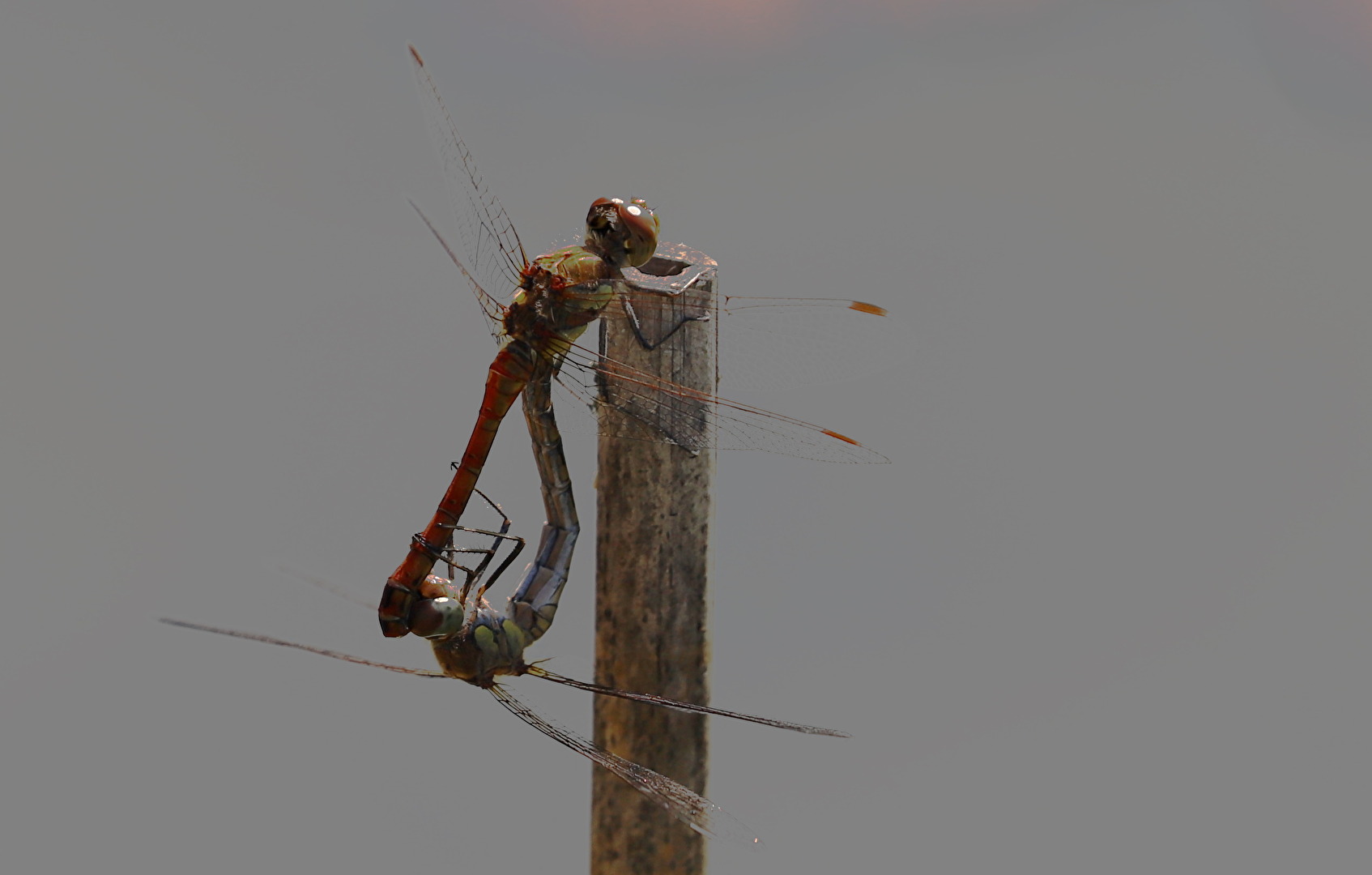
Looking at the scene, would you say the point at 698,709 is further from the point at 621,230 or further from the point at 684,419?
the point at 621,230

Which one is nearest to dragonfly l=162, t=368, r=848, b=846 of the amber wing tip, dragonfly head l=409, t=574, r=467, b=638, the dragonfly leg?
dragonfly head l=409, t=574, r=467, b=638

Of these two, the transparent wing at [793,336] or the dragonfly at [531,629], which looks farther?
the transparent wing at [793,336]

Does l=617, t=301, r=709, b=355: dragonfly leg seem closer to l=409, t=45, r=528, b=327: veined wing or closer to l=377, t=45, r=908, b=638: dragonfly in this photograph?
l=377, t=45, r=908, b=638: dragonfly

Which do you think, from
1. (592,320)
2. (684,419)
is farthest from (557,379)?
(684,419)

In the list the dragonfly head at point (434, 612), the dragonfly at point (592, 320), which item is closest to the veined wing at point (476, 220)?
the dragonfly at point (592, 320)

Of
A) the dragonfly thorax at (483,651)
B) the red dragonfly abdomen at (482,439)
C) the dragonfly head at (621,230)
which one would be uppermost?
the dragonfly head at (621,230)

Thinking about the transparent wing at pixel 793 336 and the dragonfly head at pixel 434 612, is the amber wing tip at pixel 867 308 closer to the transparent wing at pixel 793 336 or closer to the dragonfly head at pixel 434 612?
the transparent wing at pixel 793 336

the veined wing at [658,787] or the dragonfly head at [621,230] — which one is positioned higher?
the dragonfly head at [621,230]

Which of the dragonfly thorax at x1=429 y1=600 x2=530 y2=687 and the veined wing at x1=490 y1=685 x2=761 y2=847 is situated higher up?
the dragonfly thorax at x1=429 y1=600 x2=530 y2=687
